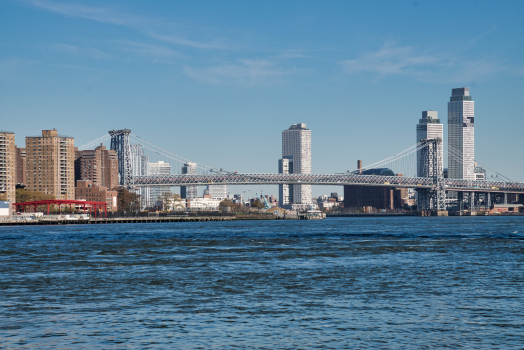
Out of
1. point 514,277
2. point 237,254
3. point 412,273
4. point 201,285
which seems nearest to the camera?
point 201,285

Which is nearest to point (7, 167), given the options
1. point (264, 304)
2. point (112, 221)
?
point (112, 221)

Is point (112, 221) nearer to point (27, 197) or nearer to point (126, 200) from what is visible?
point (27, 197)

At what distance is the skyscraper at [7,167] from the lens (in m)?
170

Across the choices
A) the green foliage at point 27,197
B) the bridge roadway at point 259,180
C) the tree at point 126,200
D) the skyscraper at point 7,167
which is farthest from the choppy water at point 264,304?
the tree at point 126,200

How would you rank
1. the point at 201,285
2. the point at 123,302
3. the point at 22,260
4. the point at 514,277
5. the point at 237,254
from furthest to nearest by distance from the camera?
the point at 237,254, the point at 22,260, the point at 514,277, the point at 201,285, the point at 123,302

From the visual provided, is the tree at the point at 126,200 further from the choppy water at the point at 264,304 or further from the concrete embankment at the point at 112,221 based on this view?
the choppy water at the point at 264,304

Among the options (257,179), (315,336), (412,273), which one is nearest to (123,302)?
(315,336)

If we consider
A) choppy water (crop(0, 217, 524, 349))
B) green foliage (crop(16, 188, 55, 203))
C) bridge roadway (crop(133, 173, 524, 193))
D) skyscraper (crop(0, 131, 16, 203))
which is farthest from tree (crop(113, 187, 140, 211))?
choppy water (crop(0, 217, 524, 349))

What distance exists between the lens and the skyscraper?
170 meters

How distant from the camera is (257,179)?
182 metres

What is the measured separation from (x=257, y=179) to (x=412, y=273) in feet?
498

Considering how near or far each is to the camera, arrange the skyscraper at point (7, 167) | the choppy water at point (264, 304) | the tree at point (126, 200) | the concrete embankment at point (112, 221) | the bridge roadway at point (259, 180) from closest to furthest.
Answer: the choppy water at point (264, 304), the concrete embankment at point (112, 221), the skyscraper at point (7, 167), the bridge roadway at point (259, 180), the tree at point (126, 200)

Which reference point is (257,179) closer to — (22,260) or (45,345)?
(22,260)

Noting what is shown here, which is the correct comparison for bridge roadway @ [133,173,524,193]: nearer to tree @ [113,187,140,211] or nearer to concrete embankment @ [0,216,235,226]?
tree @ [113,187,140,211]
